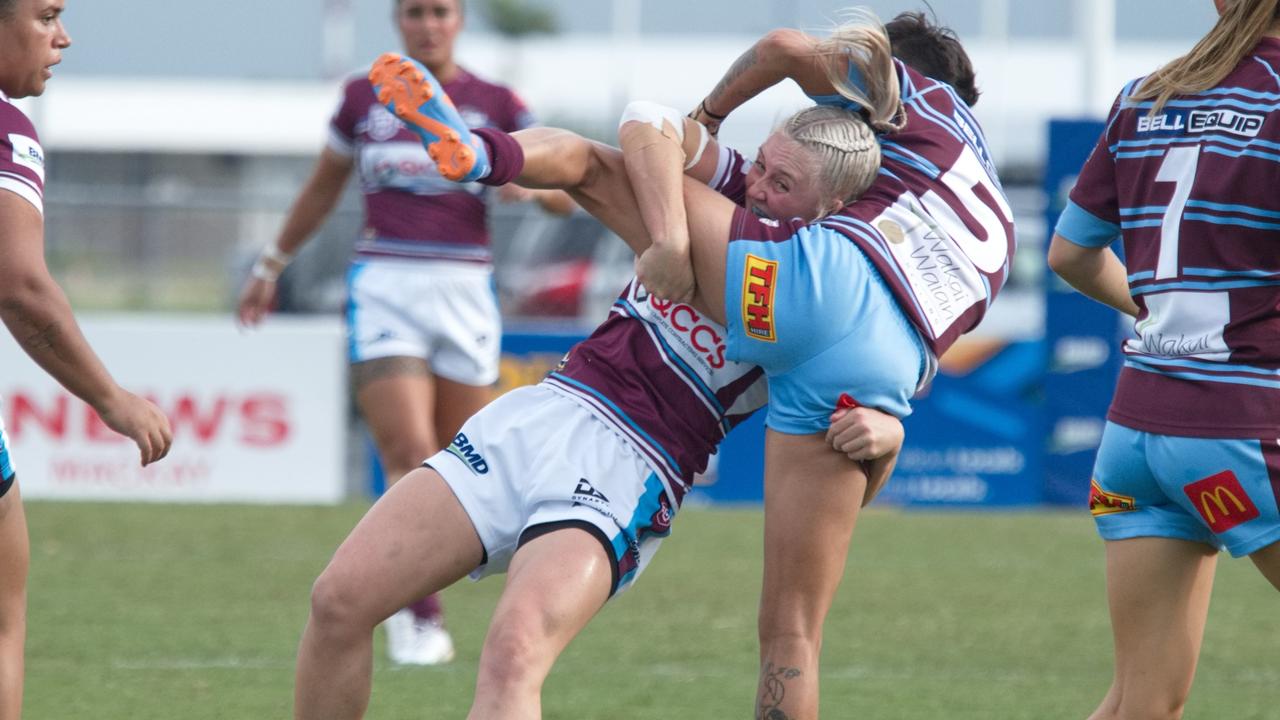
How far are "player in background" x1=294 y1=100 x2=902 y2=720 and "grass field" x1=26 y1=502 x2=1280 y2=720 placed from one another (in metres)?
1.75

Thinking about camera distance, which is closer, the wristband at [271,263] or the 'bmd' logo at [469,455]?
the 'bmd' logo at [469,455]

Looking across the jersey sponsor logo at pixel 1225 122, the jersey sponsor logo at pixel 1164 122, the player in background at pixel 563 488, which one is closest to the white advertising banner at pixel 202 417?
the player in background at pixel 563 488

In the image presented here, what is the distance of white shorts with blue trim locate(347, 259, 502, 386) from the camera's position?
6.50 m

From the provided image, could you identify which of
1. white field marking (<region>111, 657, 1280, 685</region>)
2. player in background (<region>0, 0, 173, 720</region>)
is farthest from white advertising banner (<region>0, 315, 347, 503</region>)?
player in background (<region>0, 0, 173, 720</region>)

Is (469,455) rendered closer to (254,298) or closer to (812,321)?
(812,321)

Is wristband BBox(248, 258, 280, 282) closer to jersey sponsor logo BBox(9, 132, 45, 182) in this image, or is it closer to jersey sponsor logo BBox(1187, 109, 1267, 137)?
jersey sponsor logo BBox(9, 132, 45, 182)

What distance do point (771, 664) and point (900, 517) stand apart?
295 inches

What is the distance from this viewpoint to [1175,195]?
360 cm

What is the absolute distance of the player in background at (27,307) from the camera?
3.66 m

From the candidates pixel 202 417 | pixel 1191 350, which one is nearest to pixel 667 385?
pixel 1191 350

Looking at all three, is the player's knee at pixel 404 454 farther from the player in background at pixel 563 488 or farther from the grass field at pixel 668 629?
the player in background at pixel 563 488

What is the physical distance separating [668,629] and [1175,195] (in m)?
3.85

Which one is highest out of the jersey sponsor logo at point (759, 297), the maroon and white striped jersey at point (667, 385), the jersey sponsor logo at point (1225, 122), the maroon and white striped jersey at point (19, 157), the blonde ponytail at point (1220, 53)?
the blonde ponytail at point (1220, 53)

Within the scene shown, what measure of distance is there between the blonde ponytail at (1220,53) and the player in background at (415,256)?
3.07 m
